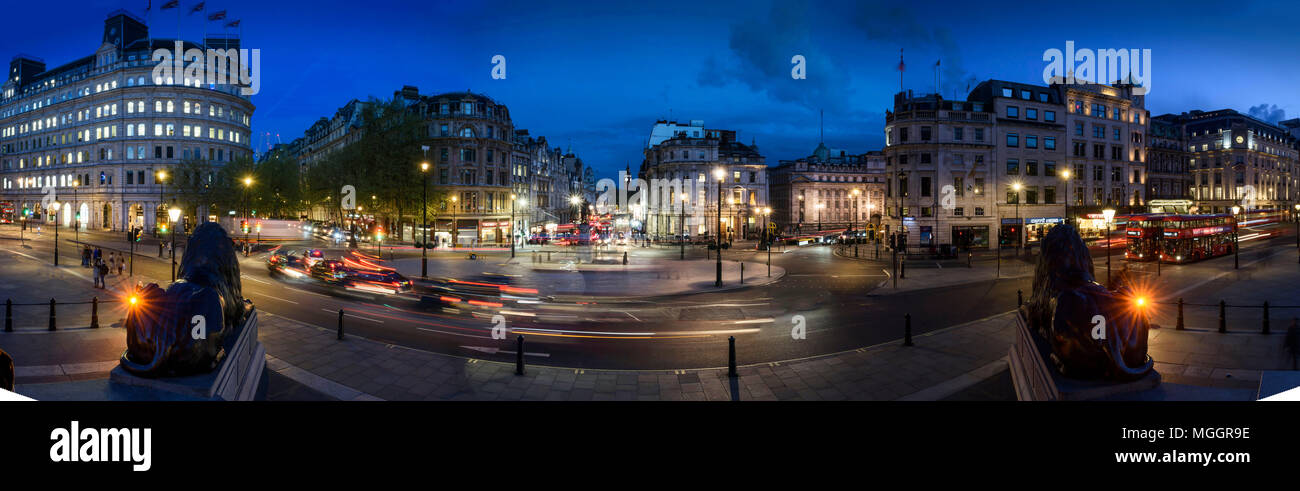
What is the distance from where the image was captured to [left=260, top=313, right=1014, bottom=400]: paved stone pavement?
378 inches

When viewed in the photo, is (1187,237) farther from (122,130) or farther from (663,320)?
(122,130)

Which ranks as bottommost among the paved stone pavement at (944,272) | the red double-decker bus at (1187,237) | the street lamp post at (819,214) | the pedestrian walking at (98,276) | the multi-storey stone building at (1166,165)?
the paved stone pavement at (944,272)

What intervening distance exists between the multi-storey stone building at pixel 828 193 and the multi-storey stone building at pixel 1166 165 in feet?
111

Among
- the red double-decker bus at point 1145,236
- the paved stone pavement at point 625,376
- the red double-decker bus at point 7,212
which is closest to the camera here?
the paved stone pavement at point 625,376

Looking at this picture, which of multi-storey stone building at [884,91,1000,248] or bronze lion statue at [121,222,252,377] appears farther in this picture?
multi-storey stone building at [884,91,1000,248]

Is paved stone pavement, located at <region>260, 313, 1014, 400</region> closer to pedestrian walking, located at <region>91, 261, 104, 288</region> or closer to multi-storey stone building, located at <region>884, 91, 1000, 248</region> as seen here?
pedestrian walking, located at <region>91, 261, 104, 288</region>

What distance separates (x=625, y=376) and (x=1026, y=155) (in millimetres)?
58156

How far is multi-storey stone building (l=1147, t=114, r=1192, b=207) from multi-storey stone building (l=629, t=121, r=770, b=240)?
49488mm

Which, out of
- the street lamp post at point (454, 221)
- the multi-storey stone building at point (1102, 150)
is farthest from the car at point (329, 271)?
the multi-storey stone building at point (1102, 150)

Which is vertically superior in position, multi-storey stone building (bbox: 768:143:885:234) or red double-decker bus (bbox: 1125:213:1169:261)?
multi-storey stone building (bbox: 768:143:885:234)

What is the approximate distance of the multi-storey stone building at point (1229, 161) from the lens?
73.4 m

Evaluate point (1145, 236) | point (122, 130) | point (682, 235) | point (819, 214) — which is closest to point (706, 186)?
point (682, 235)

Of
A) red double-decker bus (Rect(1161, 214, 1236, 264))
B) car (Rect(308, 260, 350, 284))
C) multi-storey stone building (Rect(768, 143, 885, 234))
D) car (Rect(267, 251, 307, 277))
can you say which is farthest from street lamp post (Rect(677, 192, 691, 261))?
multi-storey stone building (Rect(768, 143, 885, 234))

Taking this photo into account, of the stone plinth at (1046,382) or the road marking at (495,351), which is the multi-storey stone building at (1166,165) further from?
the road marking at (495,351)
